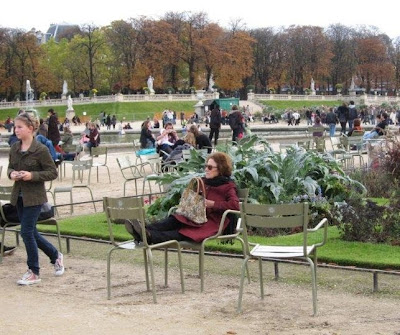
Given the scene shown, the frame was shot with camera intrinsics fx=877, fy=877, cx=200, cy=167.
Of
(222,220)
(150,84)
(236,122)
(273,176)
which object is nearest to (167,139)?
(236,122)

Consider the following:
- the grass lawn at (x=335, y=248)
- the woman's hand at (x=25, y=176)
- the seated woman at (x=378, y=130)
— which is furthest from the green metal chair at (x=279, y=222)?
the seated woman at (x=378, y=130)

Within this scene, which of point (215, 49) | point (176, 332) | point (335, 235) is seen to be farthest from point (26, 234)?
point (215, 49)

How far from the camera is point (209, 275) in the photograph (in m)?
8.27

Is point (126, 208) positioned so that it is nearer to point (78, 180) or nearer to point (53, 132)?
point (78, 180)

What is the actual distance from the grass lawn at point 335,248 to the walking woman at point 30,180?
2.41m

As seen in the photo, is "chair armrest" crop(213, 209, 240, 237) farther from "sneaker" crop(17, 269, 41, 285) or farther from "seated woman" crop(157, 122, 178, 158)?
"seated woman" crop(157, 122, 178, 158)

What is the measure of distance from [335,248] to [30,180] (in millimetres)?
3453

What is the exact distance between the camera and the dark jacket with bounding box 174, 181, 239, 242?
7561 mm

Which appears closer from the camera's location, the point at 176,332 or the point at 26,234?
the point at 176,332

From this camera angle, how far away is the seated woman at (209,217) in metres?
7.47

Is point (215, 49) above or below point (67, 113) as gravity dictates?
above

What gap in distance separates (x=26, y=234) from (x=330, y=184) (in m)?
4.92

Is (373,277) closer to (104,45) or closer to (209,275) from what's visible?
(209,275)

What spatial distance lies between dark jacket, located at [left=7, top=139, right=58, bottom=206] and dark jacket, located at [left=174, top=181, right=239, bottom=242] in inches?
50.5
